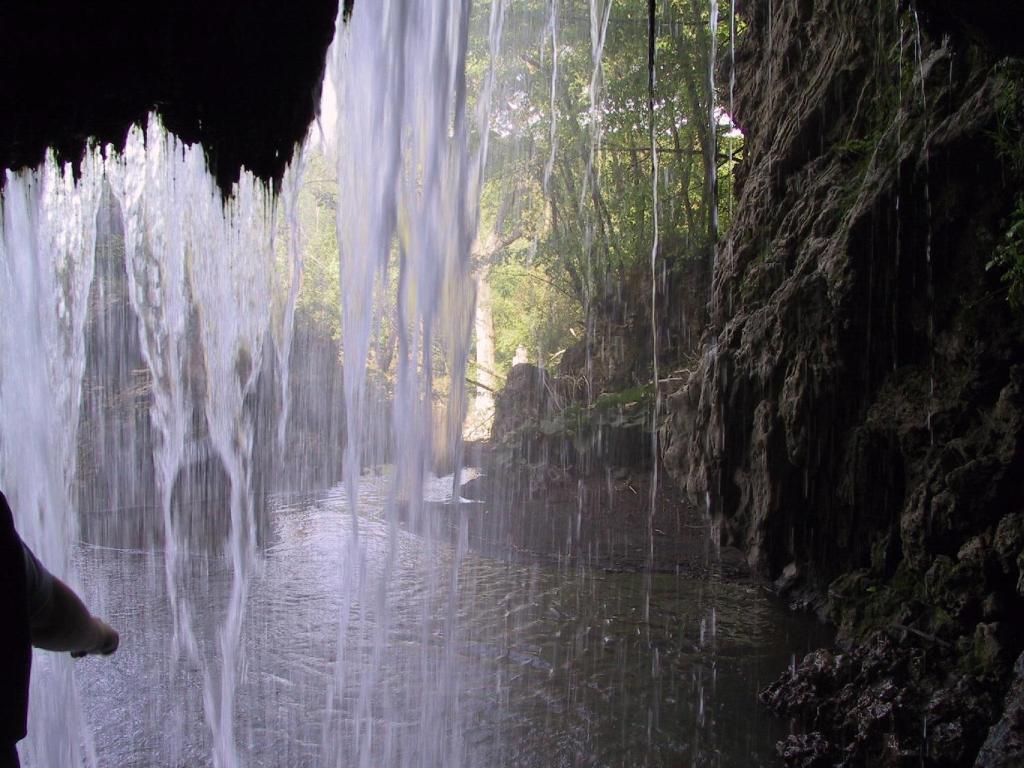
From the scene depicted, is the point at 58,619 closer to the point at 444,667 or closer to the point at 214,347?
the point at 444,667

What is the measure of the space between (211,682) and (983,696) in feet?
18.2

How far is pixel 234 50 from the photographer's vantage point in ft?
12.0

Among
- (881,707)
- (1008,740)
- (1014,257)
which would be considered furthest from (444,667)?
(1014,257)

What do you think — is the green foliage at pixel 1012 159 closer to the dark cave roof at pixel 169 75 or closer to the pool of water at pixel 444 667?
the pool of water at pixel 444 667

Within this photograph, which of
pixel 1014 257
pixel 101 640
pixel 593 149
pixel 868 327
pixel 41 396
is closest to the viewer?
pixel 101 640

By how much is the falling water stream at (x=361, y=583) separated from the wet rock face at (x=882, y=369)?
0.90 meters

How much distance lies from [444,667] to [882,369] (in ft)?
15.1

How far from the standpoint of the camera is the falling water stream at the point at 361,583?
4.86 m

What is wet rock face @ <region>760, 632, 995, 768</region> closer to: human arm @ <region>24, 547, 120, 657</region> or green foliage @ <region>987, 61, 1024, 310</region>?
green foliage @ <region>987, 61, 1024, 310</region>

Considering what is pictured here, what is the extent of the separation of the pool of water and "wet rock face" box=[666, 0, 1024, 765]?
0.75 metres

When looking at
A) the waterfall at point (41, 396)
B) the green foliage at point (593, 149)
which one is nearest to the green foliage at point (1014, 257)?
the waterfall at point (41, 396)

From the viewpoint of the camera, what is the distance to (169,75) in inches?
142

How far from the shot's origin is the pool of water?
15.5 feet

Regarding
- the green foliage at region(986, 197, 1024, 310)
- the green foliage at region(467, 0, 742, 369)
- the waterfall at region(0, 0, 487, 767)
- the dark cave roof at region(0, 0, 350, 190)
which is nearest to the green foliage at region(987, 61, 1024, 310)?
the green foliage at region(986, 197, 1024, 310)
